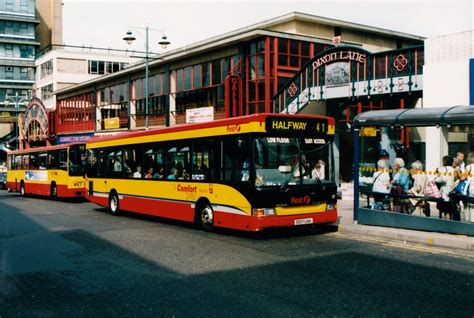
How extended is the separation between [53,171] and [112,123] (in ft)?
62.6

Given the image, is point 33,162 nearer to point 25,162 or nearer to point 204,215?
point 25,162

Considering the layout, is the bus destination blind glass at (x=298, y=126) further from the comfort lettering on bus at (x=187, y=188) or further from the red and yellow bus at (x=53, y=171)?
the red and yellow bus at (x=53, y=171)

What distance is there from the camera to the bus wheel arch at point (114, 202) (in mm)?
18800

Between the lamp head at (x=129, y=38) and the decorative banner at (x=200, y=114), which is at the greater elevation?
the lamp head at (x=129, y=38)

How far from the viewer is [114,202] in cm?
1900

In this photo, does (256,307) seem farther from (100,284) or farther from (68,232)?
(68,232)

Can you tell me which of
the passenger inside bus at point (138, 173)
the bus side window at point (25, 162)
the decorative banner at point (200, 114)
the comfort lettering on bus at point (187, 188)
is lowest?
the comfort lettering on bus at point (187, 188)

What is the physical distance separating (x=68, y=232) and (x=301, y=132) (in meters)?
6.58

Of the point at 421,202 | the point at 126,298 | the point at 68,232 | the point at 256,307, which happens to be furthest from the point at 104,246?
the point at 421,202

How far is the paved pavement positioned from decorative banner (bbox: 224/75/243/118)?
17.9m

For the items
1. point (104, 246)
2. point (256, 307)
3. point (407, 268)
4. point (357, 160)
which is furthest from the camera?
point (357, 160)

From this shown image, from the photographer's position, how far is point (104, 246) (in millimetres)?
11578

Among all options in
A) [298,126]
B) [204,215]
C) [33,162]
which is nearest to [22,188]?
[33,162]

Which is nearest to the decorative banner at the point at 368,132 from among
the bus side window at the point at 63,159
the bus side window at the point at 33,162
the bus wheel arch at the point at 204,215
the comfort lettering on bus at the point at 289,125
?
the comfort lettering on bus at the point at 289,125
